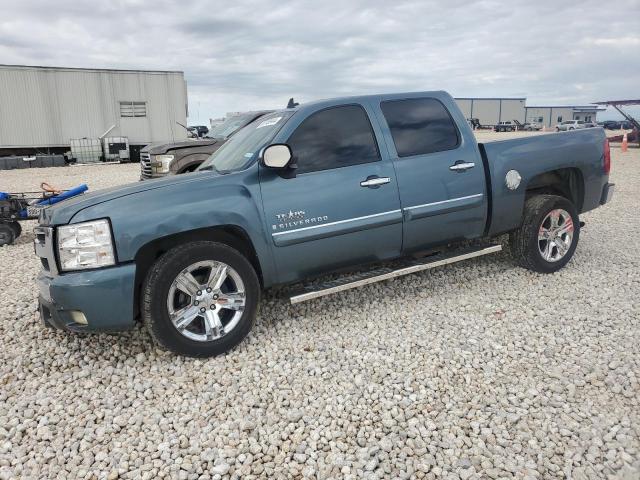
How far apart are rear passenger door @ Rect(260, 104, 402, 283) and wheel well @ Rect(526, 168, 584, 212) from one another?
203 cm

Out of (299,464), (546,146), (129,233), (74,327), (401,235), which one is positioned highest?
(546,146)

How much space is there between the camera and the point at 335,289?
4008 millimetres

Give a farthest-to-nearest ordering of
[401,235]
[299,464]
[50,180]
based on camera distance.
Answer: [50,180] < [401,235] < [299,464]

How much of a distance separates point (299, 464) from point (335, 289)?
164 cm

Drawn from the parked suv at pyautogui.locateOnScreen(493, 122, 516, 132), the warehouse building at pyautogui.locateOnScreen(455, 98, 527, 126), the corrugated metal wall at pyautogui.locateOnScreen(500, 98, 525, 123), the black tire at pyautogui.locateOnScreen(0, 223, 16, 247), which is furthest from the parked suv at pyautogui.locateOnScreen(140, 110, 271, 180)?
the corrugated metal wall at pyautogui.locateOnScreen(500, 98, 525, 123)

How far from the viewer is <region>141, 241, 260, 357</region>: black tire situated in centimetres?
344

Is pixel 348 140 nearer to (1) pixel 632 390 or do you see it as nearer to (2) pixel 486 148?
(2) pixel 486 148

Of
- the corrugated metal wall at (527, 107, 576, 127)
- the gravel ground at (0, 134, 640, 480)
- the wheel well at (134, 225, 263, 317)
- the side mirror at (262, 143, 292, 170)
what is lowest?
the gravel ground at (0, 134, 640, 480)

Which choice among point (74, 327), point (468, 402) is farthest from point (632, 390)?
point (74, 327)

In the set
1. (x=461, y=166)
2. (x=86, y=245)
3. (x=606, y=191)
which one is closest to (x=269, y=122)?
(x=461, y=166)

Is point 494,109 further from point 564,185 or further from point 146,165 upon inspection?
point 564,185

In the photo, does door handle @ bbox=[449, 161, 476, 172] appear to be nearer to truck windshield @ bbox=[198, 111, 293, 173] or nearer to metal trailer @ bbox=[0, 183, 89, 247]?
truck windshield @ bbox=[198, 111, 293, 173]

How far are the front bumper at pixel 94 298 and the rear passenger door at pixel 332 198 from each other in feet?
3.67

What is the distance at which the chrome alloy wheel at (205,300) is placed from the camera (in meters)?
3.58
